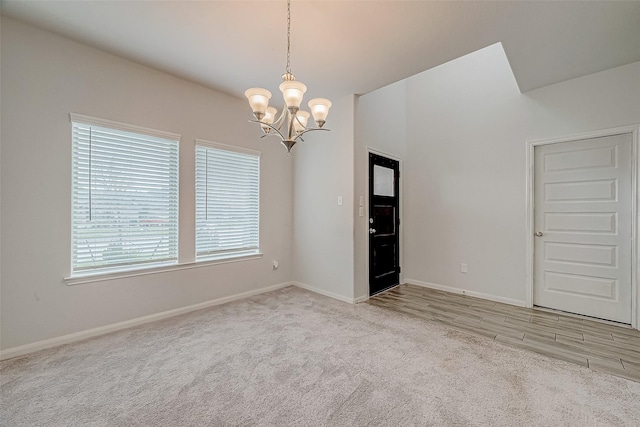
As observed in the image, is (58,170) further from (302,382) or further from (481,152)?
(481,152)

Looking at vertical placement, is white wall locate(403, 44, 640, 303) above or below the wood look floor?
above

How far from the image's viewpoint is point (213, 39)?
2459 mm

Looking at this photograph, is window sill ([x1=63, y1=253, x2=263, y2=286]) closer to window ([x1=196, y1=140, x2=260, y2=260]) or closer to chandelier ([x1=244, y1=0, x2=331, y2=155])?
window ([x1=196, y1=140, x2=260, y2=260])

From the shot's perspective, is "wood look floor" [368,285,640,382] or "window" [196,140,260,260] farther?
"window" [196,140,260,260]

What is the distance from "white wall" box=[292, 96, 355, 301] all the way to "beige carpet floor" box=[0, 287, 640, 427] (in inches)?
44.8

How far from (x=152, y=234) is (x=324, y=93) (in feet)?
9.04

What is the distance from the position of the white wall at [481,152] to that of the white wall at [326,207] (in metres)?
1.51

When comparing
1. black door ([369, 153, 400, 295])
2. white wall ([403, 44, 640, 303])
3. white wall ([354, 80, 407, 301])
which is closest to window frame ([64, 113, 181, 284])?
white wall ([354, 80, 407, 301])

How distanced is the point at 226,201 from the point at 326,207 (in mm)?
1413

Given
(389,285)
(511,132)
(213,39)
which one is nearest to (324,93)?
(213,39)

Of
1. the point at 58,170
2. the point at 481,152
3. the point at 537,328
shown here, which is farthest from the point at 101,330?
the point at 481,152

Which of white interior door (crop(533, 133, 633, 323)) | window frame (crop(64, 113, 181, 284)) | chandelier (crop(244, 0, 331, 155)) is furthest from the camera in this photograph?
white interior door (crop(533, 133, 633, 323))

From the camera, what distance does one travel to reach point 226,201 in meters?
3.66

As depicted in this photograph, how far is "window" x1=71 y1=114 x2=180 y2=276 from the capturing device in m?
2.59
